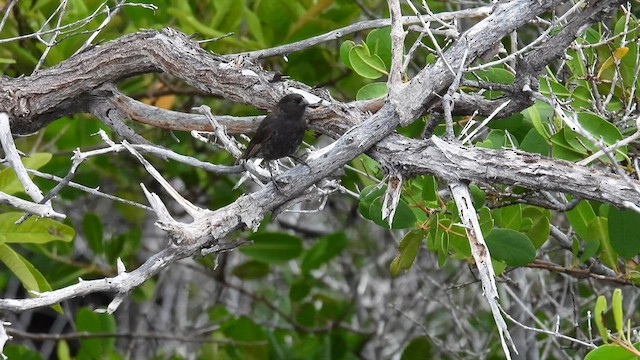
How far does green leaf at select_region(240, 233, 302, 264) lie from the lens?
17.5 ft

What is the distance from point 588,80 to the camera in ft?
10.5

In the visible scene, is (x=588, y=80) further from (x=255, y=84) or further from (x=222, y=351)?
(x=222, y=351)

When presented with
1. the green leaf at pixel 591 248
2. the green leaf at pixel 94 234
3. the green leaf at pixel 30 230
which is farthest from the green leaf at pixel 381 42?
the green leaf at pixel 94 234

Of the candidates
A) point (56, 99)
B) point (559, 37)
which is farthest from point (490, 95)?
point (56, 99)

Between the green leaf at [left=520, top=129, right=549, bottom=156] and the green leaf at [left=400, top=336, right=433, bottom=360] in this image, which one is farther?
the green leaf at [left=400, top=336, right=433, bottom=360]

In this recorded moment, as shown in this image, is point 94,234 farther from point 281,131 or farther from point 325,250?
point 281,131

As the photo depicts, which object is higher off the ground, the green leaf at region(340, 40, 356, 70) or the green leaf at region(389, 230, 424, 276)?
the green leaf at region(340, 40, 356, 70)

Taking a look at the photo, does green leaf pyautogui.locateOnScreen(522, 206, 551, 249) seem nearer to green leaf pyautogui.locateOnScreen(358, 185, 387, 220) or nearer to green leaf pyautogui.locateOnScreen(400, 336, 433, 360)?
green leaf pyautogui.locateOnScreen(358, 185, 387, 220)

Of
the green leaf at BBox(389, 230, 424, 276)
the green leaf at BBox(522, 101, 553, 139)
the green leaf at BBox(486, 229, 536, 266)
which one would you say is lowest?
the green leaf at BBox(486, 229, 536, 266)

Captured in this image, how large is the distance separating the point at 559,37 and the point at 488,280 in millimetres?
846

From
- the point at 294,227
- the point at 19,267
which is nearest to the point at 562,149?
the point at 19,267

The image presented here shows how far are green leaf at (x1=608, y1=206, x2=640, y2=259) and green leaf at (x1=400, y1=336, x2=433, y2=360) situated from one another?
212 centimetres

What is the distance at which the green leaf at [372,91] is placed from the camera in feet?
11.0

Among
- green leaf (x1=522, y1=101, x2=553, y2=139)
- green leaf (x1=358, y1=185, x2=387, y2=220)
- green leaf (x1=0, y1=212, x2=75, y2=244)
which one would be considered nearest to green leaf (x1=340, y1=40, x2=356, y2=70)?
green leaf (x1=358, y1=185, x2=387, y2=220)
